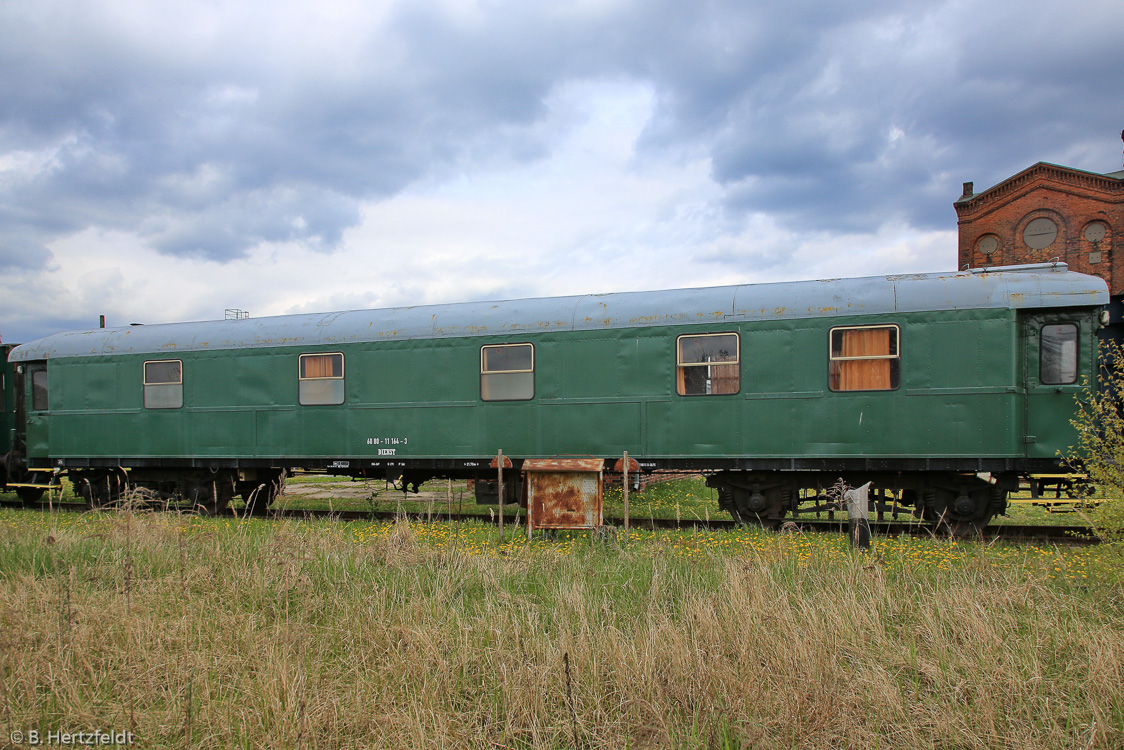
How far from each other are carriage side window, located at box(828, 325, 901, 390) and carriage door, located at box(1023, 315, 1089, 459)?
1513 mm

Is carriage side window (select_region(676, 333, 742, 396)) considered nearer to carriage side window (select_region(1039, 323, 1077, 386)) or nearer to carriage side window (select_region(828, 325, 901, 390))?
carriage side window (select_region(828, 325, 901, 390))

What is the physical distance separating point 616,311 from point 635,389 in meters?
1.20

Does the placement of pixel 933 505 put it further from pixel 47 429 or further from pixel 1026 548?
pixel 47 429

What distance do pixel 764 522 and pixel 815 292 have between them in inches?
130

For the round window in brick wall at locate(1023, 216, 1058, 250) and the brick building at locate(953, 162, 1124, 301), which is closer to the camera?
the brick building at locate(953, 162, 1124, 301)

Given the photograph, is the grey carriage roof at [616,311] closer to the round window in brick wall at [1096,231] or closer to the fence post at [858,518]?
the fence post at [858,518]

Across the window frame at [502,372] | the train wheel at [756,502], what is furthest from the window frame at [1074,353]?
the window frame at [502,372]

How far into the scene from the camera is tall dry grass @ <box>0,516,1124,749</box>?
10.2 ft

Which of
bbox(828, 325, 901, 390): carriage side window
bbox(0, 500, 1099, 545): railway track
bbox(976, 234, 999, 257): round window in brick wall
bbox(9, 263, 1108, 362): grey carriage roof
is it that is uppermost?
bbox(976, 234, 999, 257): round window in brick wall

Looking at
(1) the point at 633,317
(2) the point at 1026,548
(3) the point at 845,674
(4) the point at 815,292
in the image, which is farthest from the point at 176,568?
(2) the point at 1026,548

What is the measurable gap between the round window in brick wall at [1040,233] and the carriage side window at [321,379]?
133 feet

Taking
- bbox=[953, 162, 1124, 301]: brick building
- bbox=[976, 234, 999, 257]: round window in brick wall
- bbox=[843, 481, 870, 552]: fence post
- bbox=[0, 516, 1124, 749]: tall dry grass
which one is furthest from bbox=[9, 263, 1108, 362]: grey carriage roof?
bbox=[976, 234, 999, 257]: round window in brick wall

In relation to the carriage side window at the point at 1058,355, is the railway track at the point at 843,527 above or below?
below

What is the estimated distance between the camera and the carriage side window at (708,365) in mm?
8398
